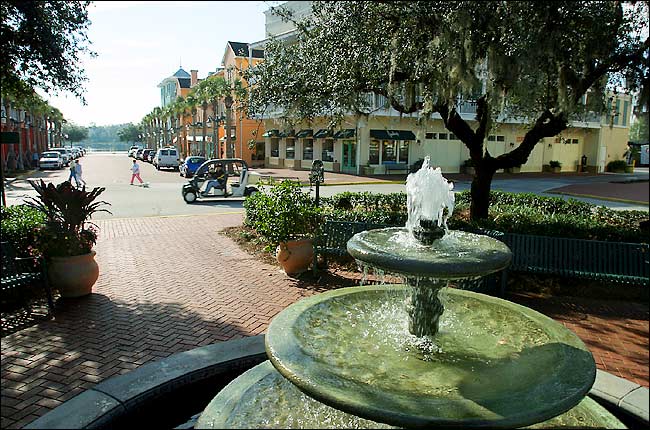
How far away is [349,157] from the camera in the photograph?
109 feet

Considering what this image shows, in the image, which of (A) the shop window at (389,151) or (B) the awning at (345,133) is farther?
(A) the shop window at (389,151)

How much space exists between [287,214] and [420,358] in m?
4.36

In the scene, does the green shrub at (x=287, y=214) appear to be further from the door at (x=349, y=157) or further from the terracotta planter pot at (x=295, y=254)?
the door at (x=349, y=157)

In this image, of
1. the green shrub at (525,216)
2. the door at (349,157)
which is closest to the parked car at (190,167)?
the door at (349,157)

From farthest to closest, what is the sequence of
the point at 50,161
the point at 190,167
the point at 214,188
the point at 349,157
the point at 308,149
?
the point at 50,161 < the point at 308,149 < the point at 349,157 < the point at 190,167 < the point at 214,188

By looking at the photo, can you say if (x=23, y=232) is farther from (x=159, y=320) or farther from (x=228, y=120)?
(x=228, y=120)

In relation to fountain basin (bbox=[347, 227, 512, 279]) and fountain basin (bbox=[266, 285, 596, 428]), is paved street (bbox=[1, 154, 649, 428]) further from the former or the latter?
fountain basin (bbox=[347, 227, 512, 279])

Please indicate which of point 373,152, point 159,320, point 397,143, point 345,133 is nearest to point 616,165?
point 397,143

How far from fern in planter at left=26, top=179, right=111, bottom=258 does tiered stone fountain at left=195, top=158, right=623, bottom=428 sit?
3795 mm

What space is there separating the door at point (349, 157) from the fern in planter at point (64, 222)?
26.3 metres

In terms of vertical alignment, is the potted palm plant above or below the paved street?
above

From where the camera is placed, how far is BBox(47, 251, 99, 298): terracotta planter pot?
638 centimetres

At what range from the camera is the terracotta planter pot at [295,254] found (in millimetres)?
7809

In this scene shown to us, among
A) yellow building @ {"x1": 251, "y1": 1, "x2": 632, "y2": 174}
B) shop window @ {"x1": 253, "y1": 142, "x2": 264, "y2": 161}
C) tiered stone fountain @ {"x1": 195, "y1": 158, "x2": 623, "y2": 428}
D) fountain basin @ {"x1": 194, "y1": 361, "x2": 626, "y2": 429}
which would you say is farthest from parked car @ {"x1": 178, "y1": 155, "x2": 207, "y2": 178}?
fountain basin @ {"x1": 194, "y1": 361, "x2": 626, "y2": 429}
